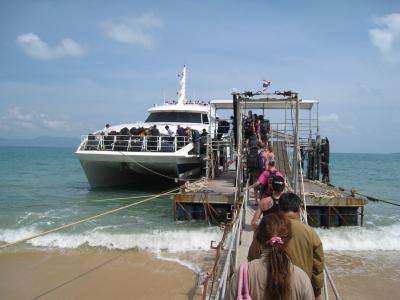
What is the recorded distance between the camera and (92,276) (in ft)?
24.5

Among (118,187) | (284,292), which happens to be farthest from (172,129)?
(284,292)

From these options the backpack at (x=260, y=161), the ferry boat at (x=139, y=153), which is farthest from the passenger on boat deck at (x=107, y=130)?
the backpack at (x=260, y=161)

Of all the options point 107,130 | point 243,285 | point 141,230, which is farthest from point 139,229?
point 243,285

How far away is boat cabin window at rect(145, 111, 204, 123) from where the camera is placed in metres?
20.2

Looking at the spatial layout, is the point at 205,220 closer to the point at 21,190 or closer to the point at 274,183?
the point at 274,183

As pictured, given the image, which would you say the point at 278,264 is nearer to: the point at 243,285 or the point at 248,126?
the point at 243,285

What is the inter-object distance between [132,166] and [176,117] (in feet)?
14.8

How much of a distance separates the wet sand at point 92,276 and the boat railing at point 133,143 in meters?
6.81

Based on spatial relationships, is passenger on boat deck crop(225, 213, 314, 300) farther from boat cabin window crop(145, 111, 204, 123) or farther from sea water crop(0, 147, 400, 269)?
boat cabin window crop(145, 111, 204, 123)

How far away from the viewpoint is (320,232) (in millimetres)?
10766

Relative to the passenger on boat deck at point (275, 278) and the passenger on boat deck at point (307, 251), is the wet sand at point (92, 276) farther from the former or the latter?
the passenger on boat deck at point (275, 278)

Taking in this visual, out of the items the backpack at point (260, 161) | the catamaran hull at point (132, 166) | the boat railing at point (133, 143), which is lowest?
the catamaran hull at point (132, 166)

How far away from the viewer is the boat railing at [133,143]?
1556cm

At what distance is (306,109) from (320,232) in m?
7.98
